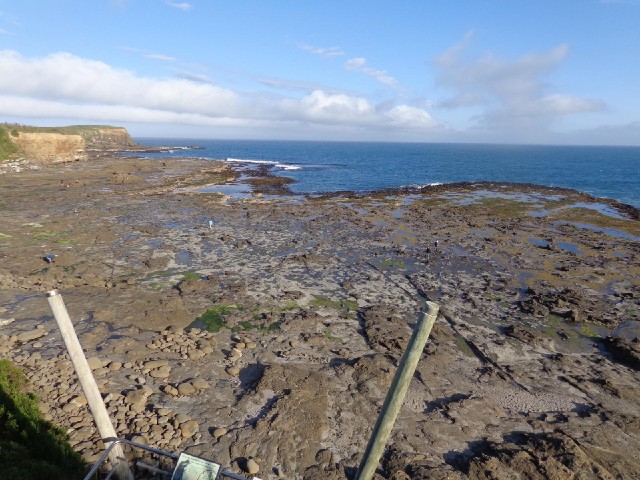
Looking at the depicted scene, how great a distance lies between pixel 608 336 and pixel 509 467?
9.52 meters

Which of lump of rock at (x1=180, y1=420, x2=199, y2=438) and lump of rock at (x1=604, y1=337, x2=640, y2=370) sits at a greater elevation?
lump of rock at (x1=604, y1=337, x2=640, y2=370)

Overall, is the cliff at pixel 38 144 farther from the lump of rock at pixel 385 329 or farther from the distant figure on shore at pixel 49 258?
the lump of rock at pixel 385 329

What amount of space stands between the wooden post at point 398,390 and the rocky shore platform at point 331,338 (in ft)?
9.89

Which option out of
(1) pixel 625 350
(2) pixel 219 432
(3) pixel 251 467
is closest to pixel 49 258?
(2) pixel 219 432

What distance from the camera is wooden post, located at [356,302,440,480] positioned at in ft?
14.8

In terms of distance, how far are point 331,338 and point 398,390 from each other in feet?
28.6

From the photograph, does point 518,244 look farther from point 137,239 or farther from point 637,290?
point 137,239

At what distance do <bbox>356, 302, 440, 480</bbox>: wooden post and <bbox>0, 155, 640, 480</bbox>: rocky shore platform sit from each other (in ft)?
9.89

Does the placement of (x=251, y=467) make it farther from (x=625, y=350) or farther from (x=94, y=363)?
(x=625, y=350)

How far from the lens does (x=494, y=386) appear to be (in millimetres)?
11188

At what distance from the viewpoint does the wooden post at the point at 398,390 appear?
14.8 ft

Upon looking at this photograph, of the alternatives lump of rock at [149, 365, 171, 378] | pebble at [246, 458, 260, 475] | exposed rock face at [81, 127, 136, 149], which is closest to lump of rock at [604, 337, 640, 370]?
pebble at [246, 458, 260, 475]

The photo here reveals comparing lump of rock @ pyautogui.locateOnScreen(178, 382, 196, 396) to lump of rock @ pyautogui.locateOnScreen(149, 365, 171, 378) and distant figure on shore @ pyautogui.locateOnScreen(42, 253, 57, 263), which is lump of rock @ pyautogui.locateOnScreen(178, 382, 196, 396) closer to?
lump of rock @ pyautogui.locateOnScreen(149, 365, 171, 378)

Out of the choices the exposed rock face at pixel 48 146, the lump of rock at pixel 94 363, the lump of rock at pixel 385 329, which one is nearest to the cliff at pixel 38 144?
the exposed rock face at pixel 48 146
